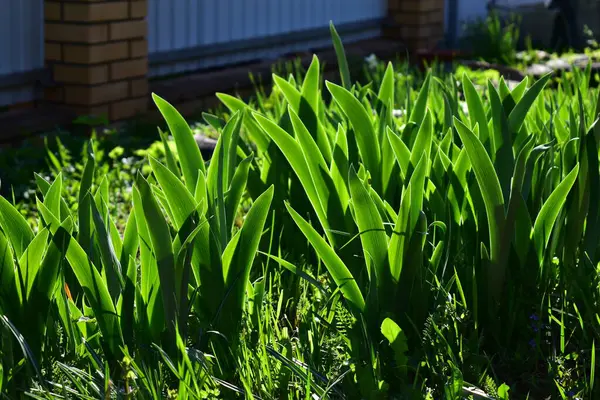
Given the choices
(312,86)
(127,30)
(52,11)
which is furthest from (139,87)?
(312,86)

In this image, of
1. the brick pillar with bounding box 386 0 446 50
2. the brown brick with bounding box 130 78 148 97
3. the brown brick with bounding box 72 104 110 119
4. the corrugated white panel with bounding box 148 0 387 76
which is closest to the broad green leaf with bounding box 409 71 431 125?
the brown brick with bounding box 72 104 110 119

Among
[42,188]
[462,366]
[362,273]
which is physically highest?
[42,188]

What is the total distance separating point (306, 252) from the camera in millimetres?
2434

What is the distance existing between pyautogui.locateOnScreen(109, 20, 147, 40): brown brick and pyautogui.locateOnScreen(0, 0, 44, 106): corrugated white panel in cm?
39

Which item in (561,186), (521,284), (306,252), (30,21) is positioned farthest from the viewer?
(30,21)

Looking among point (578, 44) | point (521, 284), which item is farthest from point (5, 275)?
point (578, 44)

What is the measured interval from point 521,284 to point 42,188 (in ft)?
3.51

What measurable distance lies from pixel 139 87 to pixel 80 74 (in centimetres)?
49

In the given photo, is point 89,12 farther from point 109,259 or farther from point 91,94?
point 109,259

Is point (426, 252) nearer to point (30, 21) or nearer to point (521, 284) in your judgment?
point (521, 284)

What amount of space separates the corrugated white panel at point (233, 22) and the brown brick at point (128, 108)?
660 millimetres

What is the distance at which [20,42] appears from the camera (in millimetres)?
5180

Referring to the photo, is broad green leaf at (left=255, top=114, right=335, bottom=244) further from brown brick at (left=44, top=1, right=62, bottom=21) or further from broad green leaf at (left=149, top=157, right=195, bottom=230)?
brown brick at (left=44, top=1, right=62, bottom=21)

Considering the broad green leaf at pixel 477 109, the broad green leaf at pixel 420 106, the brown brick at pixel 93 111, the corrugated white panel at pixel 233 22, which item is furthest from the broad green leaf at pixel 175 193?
the corrugated white panel at pixel 233 22
